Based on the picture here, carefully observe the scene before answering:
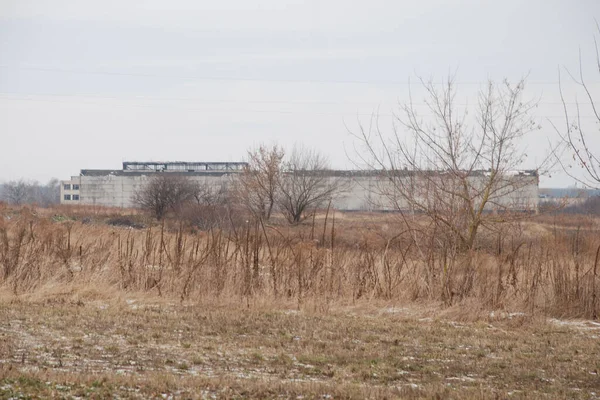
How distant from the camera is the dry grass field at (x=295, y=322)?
6504 mm

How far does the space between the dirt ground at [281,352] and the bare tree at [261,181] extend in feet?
123

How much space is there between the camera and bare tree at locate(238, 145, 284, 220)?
49438 millimetres

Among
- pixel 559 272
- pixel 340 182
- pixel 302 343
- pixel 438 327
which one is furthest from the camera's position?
pixel 340 182

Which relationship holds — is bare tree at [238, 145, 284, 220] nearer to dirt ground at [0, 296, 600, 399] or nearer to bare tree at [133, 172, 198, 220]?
bare tree at [133, 172, 198, 220]

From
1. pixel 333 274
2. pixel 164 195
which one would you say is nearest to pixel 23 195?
pixel 164 195

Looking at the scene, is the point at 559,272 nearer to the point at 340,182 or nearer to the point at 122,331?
the point at 122,331

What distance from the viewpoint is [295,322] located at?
10.4 meters

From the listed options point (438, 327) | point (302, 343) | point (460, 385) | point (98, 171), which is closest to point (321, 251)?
point (438, 327)

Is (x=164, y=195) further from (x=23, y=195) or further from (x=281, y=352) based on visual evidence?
(x=23, y=195)

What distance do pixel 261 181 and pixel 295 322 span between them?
39977 mm

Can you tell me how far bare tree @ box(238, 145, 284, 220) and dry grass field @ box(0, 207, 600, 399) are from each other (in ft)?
104

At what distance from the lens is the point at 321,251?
44.2 ft

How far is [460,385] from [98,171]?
86.9 metres

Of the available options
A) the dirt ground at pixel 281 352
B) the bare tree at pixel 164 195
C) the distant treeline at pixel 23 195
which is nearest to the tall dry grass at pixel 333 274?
the dirt ground at pixel 281 352
